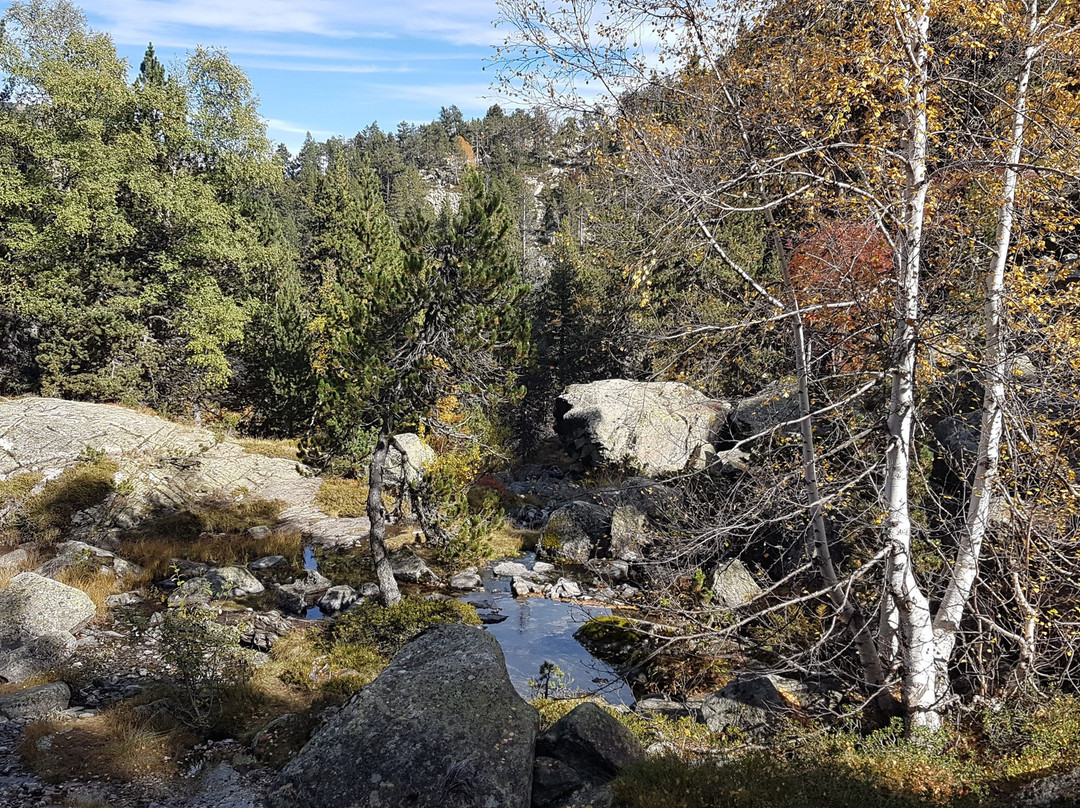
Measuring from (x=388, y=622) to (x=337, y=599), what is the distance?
2532 mm

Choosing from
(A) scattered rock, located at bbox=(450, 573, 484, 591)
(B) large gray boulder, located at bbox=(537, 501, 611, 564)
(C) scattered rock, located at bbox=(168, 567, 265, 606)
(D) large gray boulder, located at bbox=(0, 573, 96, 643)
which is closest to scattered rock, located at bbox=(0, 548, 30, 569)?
(D) large gray boulder, located at bbox=(0, 573, 96, 643)

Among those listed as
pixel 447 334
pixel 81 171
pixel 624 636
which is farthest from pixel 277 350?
pixel 624 636

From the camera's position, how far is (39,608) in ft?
36.6

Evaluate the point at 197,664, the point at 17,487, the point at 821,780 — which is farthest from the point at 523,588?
the point at 17,487

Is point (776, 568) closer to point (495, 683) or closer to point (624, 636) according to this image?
point (624, 636)

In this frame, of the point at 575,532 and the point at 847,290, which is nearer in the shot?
the point at 847,290

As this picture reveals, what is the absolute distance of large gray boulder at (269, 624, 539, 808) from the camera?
19.9 ft

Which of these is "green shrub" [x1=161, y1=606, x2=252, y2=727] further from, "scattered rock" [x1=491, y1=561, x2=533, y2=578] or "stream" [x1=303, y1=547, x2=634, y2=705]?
"scattered rock" [x1=491, y1=561, x2=533, y2=578]

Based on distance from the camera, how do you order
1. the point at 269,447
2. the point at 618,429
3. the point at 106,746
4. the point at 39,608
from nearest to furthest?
the point at 106,746 < the point at 39,608 < the point at 269,447 < the point at 618,429

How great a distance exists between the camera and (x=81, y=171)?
21.7m

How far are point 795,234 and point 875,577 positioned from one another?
448 centimetres

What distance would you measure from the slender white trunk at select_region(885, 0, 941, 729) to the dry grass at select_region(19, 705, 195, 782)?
847 cm

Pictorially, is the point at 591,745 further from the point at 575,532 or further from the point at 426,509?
the point at 575,532

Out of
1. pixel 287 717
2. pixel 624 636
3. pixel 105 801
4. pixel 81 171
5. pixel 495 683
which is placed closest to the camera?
pixel 105 801
